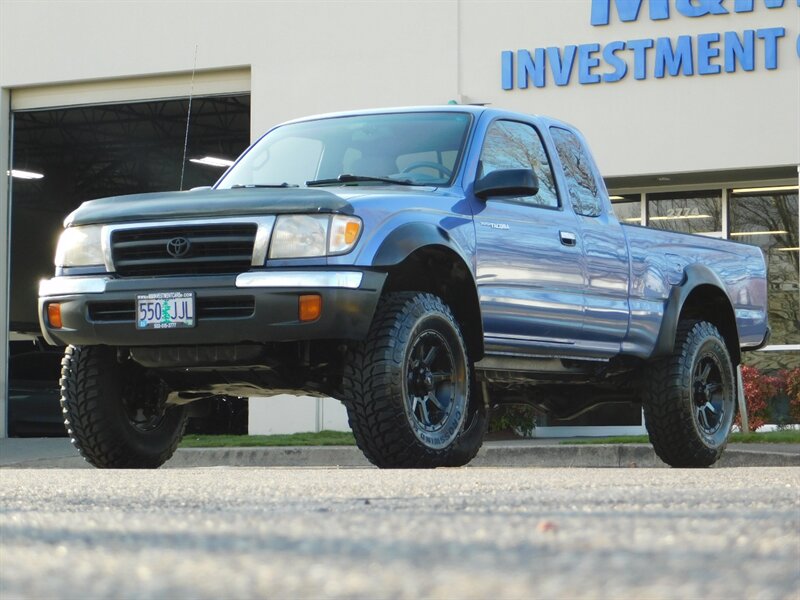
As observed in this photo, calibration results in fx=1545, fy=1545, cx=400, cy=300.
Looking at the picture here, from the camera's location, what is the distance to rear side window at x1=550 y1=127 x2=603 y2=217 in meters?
9.14

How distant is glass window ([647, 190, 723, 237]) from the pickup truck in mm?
8741

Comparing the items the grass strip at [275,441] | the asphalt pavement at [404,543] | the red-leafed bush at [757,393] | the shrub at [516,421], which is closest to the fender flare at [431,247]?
the asphalt pavement at [404,543]

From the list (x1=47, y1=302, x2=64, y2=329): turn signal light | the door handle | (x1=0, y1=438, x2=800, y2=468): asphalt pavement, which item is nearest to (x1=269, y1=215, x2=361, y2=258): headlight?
(x1=47, y1=302, x2=64, y2=329): turn signal light

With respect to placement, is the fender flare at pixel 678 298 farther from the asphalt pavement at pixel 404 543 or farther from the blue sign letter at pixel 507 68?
the blue sign letter at pixel 507 68

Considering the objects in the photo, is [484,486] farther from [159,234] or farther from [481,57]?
[481,57]

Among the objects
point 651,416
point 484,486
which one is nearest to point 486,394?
point 651,416

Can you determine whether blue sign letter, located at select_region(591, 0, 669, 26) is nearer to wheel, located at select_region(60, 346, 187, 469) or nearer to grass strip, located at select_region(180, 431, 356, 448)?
grass strip, located at select_region(180, 431, 356, 448)

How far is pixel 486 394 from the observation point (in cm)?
891

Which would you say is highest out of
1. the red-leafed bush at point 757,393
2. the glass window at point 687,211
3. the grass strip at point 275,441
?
the glass window at point 687,211

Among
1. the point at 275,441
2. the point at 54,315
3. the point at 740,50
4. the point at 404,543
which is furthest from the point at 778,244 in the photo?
the point at 404,543

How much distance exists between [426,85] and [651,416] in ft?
32.5

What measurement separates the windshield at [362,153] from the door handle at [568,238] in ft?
2.56

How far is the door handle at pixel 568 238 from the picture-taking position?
8.59 meters

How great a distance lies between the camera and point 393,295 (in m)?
7.25
